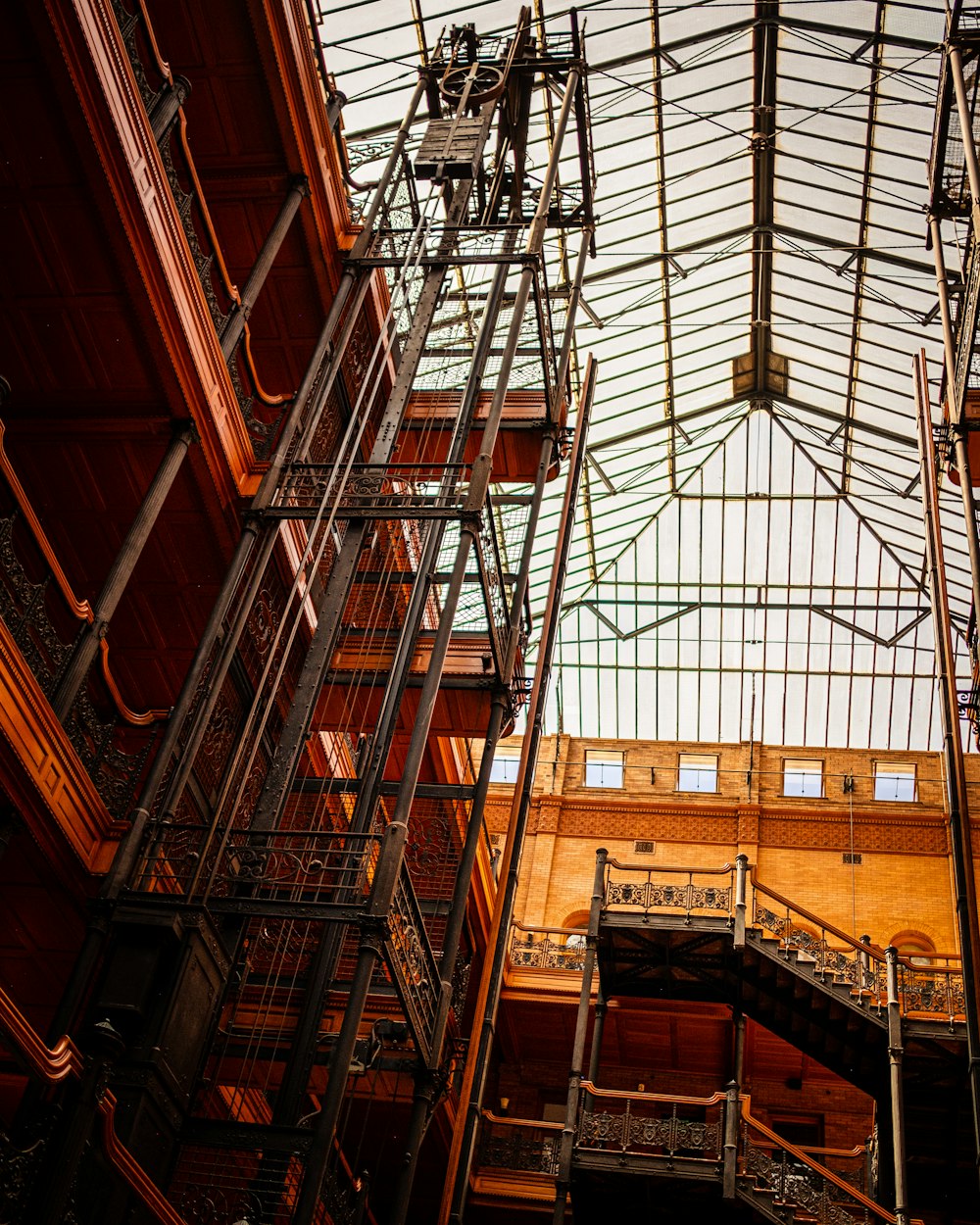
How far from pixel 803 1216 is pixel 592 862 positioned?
13336mm

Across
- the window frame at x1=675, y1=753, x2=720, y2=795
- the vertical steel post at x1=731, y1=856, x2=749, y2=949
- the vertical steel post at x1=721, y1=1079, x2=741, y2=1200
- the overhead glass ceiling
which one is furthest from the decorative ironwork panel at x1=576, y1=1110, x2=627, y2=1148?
the overhead glass ceiling

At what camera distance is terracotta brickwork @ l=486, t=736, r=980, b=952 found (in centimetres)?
2809

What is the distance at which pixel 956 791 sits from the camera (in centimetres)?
1455

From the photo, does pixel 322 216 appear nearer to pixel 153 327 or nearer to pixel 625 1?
pixel 153 327

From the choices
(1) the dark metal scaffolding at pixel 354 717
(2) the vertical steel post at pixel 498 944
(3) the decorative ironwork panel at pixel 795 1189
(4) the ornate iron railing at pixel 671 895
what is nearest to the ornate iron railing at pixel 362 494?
(1) the dark metal scaffolding at pixel 354 717

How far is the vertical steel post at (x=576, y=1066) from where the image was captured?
16.7 meters

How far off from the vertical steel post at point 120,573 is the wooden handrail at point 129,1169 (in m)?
4.65

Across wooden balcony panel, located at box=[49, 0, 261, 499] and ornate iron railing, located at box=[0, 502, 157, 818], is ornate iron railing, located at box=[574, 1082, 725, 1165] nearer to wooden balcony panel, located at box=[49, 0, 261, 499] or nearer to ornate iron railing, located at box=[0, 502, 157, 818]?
ornate iron railing, located at box=[0, 502, 157, 818]

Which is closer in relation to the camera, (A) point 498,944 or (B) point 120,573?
(B) point 120,573

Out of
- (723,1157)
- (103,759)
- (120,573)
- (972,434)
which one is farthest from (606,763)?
(120,573)

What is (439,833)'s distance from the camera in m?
18.7

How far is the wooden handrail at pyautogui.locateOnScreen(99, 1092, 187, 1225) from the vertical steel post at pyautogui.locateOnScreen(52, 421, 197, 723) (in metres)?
4.65

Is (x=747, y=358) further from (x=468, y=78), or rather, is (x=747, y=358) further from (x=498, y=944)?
(x=498, y=944)

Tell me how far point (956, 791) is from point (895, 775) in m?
17.2
